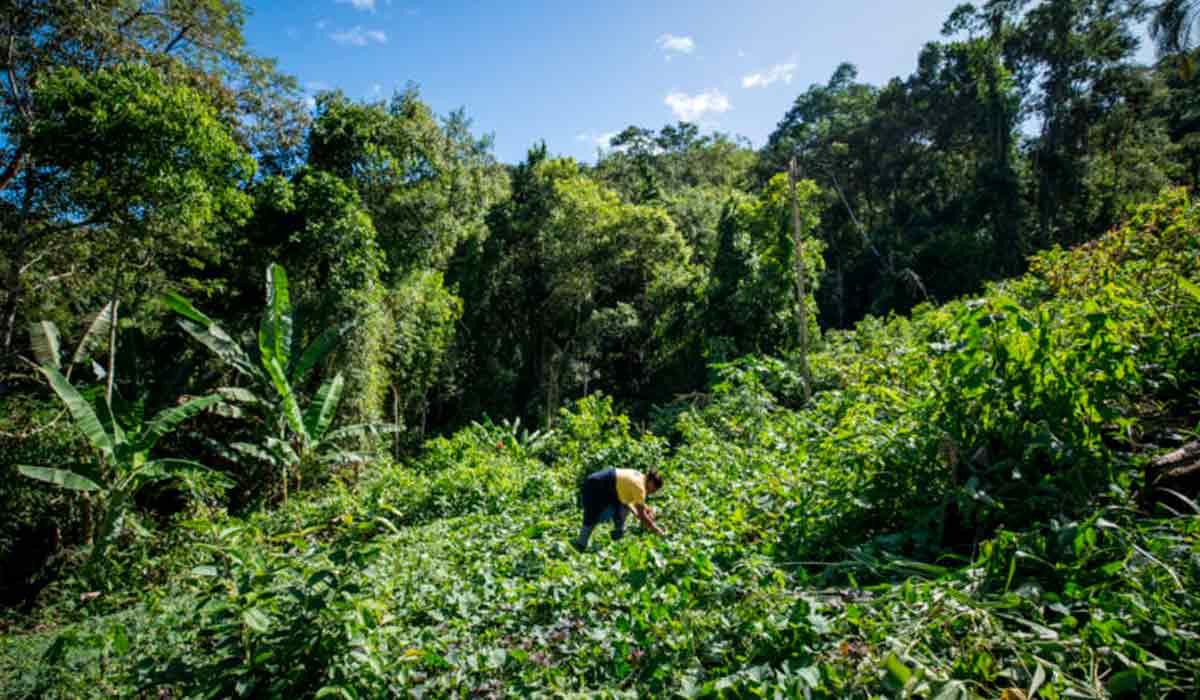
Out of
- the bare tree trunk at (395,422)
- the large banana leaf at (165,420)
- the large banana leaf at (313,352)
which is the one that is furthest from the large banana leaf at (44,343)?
the bare tree trunk at (395,422)

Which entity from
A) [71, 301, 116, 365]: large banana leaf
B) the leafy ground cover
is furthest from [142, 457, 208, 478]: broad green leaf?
[71, 301, 116, 365]: large banana leaf

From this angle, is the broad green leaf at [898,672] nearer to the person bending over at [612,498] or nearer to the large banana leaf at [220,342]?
the person bending over at [612,498]

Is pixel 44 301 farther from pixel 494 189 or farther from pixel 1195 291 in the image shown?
pixel 1195 291

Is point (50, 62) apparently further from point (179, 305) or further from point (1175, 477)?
point (1175, 477)

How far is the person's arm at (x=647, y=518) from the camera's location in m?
4.19

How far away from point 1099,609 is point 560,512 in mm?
4863

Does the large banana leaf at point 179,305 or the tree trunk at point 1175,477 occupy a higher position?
the large banana leaf at point 179,305

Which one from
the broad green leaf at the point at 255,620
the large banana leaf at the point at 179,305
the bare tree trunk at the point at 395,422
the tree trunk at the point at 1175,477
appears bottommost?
the bare tree trunk at the point at 395,422

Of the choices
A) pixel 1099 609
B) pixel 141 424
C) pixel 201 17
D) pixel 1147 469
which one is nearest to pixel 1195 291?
pixel 1147 469

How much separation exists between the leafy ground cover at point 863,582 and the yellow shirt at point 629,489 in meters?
0.39

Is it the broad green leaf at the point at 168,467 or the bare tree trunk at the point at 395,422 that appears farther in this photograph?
the bare tree trunk at the point at 395,422

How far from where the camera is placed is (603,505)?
462 cm

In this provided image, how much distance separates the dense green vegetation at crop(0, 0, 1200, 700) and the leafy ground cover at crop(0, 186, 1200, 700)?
0.07 feet

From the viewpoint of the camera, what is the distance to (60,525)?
7391 millimetres
